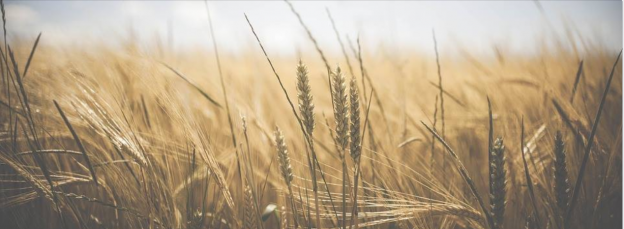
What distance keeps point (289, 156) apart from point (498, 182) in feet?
1.64

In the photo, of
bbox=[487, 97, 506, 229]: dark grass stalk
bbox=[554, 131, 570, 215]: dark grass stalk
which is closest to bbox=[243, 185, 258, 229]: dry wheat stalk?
bbox=[487, 97, 506, 229]: dark grass stalk

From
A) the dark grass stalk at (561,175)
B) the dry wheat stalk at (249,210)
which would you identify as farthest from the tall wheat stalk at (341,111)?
the dark grass stalk at (561,175)

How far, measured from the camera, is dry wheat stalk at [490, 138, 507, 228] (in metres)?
0.39

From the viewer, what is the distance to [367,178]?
0.78m

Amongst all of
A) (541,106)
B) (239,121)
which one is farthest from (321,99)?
(239,121)

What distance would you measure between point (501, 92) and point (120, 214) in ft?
4.53

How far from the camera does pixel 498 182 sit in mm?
394

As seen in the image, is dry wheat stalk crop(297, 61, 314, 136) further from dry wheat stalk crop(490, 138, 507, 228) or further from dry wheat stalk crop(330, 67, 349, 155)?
dry wheat stalk crop(490, 138, 507, 228)

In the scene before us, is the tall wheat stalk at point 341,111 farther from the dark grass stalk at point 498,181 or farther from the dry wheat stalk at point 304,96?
the dark grass stalk at point 498,181

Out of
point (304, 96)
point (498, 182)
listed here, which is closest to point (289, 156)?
point (304, 96)

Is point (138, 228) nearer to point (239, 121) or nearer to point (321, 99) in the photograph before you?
point (239, 121)

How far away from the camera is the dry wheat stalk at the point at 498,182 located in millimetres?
385

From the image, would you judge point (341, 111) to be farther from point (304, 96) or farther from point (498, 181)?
point (498, 181)

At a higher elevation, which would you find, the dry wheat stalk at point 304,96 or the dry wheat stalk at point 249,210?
the dry wheat stalk at point 304,96
